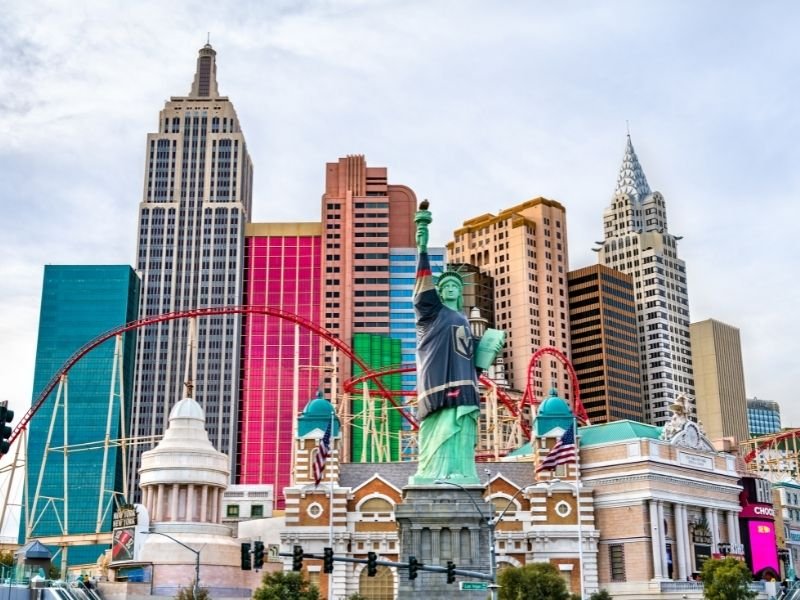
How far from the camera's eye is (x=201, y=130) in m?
162

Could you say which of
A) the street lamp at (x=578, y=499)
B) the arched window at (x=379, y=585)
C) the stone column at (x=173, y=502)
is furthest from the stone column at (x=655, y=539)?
the stone column at (x=173, y=502)

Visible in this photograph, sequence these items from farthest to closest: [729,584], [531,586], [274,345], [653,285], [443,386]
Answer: [653,285] → [274,345] → [443,386] → [729,584] → [531,586]

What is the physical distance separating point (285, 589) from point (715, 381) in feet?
465

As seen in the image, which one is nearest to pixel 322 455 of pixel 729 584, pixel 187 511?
pixel 187 511

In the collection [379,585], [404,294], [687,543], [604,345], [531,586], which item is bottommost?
[531,586]

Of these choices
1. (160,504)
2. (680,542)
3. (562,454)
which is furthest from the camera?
(160,504)

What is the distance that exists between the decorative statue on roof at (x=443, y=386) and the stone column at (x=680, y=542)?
15414mm

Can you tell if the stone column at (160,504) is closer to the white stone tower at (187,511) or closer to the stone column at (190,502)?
the white stone tower at (187,511)

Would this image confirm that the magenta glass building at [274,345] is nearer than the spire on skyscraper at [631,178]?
Yes

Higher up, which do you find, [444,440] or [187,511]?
[444,440]

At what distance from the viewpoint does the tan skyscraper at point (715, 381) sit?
602 ft

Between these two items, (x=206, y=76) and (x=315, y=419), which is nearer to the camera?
(x=315, y=419)

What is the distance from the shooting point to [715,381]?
18500 cm

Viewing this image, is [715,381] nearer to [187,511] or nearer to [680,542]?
[680,542]
